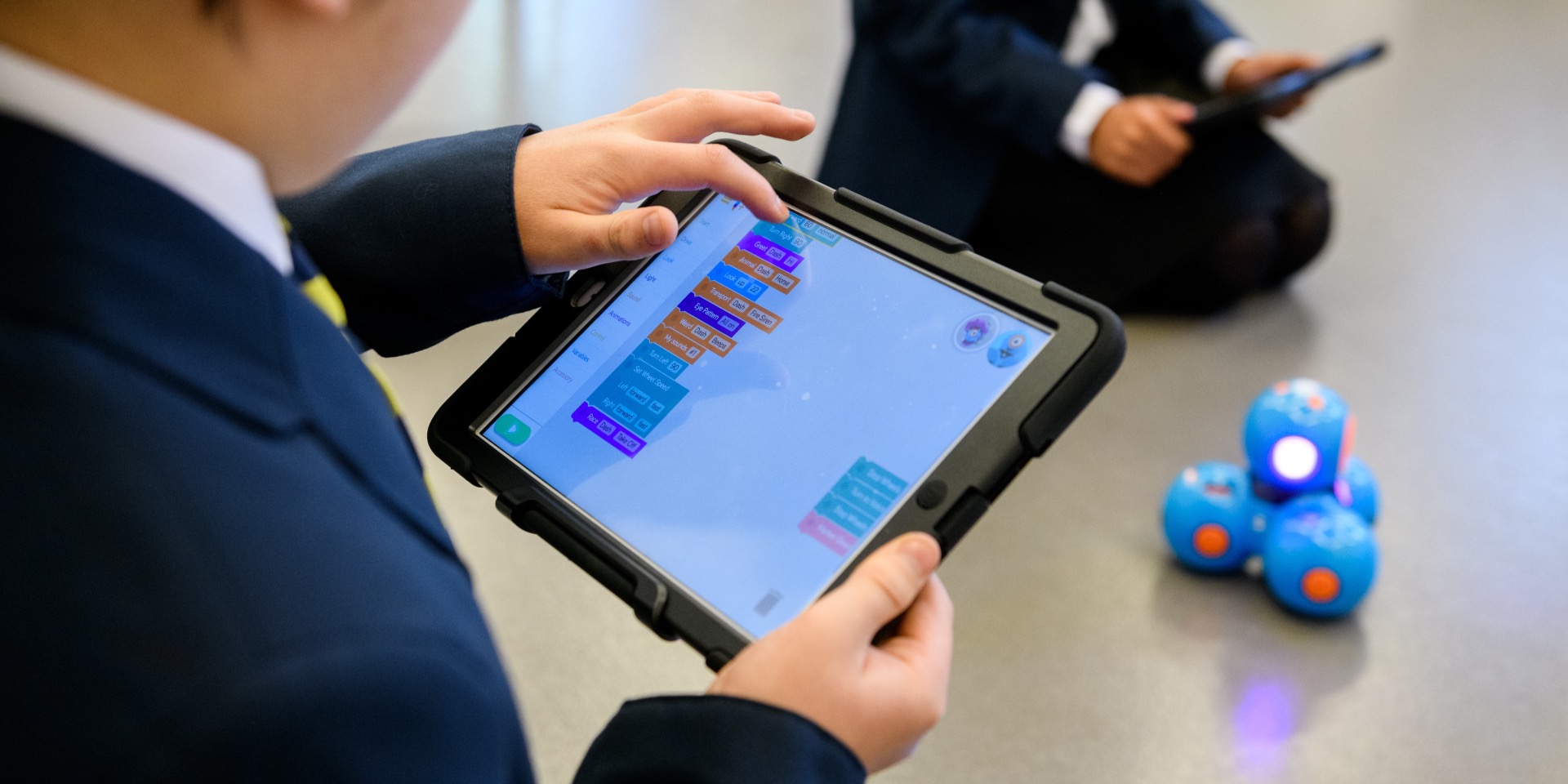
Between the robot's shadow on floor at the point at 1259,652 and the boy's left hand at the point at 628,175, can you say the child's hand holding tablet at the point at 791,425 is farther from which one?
the robot's shadow on floor at the point at 1259,652

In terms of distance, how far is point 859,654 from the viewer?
53 centimetres

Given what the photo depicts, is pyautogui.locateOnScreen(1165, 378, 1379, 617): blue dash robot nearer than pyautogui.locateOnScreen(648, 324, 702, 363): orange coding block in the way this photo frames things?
No

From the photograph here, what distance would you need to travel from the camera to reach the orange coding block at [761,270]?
2.27 feet

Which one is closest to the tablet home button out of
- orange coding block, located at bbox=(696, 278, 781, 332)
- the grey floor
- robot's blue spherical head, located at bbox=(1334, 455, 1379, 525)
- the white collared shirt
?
orange coding block, located at bbox=(696, 278, 781, 332)

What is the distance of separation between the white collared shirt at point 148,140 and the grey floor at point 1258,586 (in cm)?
81

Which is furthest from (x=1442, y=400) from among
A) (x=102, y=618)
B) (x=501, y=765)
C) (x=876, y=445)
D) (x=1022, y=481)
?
(x=102, y=618)

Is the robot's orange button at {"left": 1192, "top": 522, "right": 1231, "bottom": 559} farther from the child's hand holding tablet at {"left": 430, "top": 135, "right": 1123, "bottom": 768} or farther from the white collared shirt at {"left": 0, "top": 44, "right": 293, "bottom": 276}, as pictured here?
the white collared shirt at {"left": 0, "top": 44, "right": 293, "bottom": 276}

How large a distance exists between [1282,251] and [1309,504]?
24.4 inches

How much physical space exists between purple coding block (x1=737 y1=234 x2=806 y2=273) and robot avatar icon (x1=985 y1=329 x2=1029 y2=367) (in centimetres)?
13

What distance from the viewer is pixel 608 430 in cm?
67

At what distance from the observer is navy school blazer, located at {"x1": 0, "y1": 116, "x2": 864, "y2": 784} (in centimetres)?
36

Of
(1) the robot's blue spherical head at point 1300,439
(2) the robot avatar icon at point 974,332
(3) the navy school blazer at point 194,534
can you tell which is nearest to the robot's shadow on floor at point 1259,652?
(1) the robot's blue spherical head at point 1300,439

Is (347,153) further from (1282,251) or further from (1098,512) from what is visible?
(1282,251)

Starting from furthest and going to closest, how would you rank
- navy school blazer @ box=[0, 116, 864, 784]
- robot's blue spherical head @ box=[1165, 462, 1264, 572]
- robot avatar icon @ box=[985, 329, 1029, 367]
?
robot's blue spherical head @ box=[1165, 462, 1264, 572]
robot avatar icon @ box=[985, 329, 1029, 367]
navy school blazer @ box=[0, 116, 864, 784]
